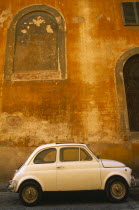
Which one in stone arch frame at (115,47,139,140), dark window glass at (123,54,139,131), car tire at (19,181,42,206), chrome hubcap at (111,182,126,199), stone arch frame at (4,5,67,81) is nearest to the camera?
car tire at (19,181,42,206)

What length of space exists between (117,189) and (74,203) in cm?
111

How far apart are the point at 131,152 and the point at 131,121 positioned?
4.42ft

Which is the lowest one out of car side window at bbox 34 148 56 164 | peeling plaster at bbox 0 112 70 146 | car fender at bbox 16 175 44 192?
car fender at bbox 16 175 44 192

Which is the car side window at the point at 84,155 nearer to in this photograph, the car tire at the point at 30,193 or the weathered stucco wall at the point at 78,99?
the car tire at the point at 30,193

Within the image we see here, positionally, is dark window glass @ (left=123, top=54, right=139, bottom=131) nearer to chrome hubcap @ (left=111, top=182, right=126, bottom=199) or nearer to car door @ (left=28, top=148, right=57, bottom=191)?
chrome hubcap @ (left=111, top=182, right=126, bottom=199)

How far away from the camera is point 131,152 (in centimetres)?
774

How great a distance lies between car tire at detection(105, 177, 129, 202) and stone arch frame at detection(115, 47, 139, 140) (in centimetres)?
358

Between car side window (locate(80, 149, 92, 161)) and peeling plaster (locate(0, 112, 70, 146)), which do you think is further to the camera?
peeling plaster (locate(0, 112, 70, 146))

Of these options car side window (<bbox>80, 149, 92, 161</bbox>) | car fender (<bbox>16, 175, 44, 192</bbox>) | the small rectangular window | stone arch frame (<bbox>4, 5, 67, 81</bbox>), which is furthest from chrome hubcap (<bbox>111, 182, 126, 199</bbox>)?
the small rectangular window

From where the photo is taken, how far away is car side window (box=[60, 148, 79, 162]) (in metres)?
4.79

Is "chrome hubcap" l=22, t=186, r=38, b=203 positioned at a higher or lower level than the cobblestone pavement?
higher

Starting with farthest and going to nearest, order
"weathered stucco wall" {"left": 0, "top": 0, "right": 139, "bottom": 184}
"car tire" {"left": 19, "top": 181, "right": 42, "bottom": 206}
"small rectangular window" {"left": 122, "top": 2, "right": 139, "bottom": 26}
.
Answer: "small rectangular window" {"left": 122, "top": 2, "right": 139, "bottom": 26} → "weathered stucco wall" {"left": 0, "top": 0, "right": 139, "bottom": 184} → "car tire" {"left": 19, "top": 181, "right": 42, "bottom": 206}

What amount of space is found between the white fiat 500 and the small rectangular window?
7723 mm

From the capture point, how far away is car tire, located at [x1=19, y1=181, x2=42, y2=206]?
447 cm
